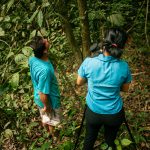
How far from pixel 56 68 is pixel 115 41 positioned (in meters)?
2.31

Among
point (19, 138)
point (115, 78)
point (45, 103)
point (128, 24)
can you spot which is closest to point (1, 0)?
point (45, 103)

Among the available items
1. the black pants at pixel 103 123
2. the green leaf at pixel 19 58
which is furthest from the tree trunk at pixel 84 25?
the green leaf at pixel 19 58

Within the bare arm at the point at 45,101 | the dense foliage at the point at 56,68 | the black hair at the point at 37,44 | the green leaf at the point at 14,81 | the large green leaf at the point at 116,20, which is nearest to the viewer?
the green leaf at the point at 14,81

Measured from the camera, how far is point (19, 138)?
385cm

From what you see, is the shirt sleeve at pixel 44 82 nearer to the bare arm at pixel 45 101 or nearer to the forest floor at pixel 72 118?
the bare arm at pixel 45 101

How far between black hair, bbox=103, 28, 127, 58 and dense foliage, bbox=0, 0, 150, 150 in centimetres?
65

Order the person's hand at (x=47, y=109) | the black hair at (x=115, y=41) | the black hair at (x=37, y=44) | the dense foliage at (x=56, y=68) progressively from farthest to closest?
the person's hand at (x=47, y=109)
the black hair at (x=37, y=44)
the dense foliage at (x=56, y=68)
the black hair at (x=115, y=41)

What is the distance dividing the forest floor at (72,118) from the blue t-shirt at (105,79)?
68 cm

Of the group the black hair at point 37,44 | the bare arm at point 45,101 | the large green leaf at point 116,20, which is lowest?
the bare arm at point 45,101

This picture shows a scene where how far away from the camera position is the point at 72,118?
176 inches

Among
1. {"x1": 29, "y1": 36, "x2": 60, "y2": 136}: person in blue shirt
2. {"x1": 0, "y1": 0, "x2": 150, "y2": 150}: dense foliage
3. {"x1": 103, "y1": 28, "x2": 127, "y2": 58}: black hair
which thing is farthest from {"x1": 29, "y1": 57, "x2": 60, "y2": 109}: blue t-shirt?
{"x1": 103, "y1": 28, "x2": 127, "y2": 58}: black hair

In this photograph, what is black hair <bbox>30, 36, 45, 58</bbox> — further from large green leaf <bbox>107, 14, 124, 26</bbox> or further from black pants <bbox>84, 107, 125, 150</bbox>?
large green leaf <bbox>107, 14, 124, 26</bbox>

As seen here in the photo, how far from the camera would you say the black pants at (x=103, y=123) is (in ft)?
10.1

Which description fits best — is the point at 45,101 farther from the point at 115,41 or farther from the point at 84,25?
the point at 115,41
